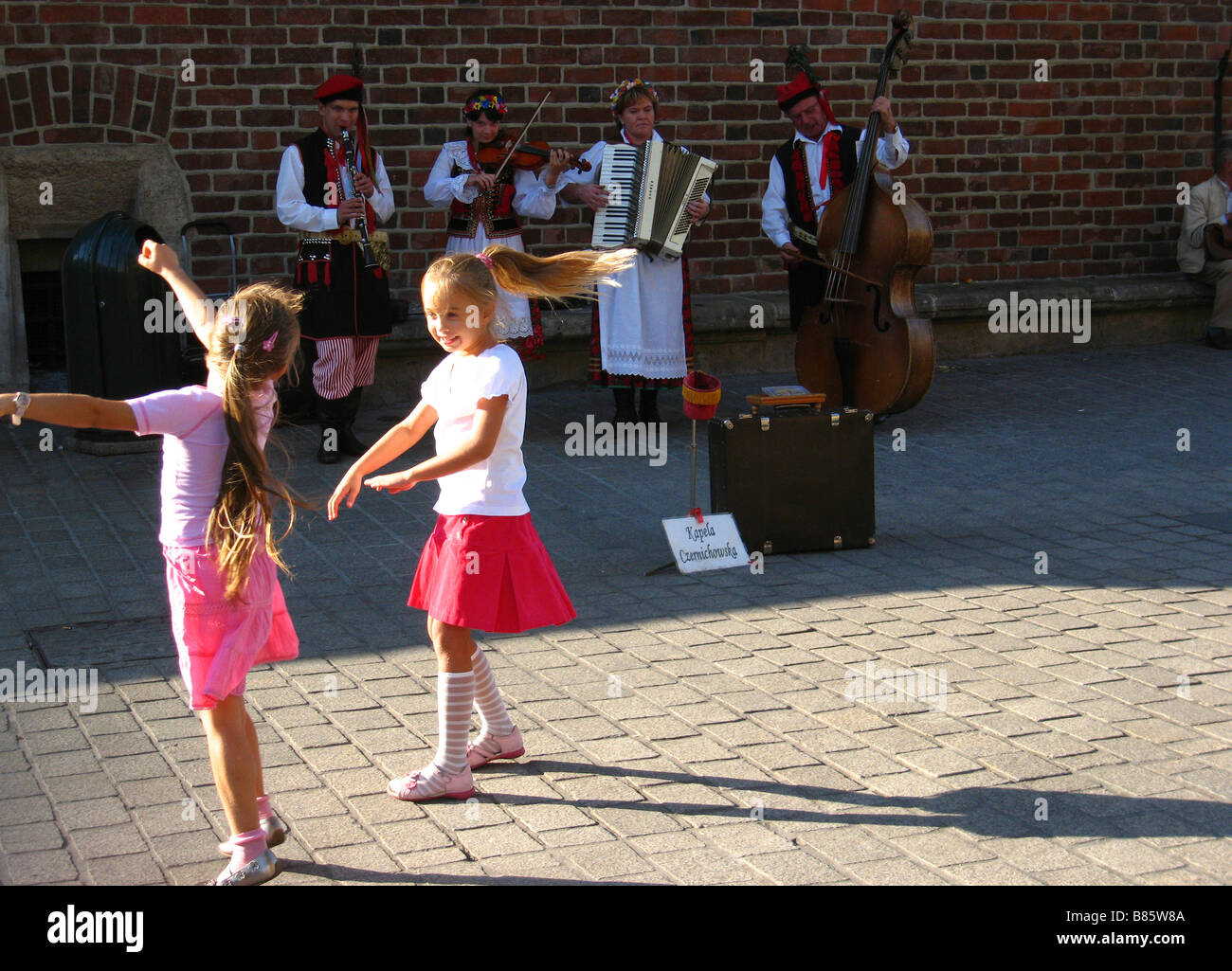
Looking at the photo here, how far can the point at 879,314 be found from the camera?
8.59 metres

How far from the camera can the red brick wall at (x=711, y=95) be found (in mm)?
9172

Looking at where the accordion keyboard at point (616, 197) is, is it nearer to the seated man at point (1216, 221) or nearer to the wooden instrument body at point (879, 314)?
the wooden instrument body at point (879, 314)

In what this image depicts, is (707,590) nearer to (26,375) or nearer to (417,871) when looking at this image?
(417,871)

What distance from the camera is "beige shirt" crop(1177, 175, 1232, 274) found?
11.8 metres

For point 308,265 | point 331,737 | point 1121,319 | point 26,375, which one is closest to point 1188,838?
point 331,737

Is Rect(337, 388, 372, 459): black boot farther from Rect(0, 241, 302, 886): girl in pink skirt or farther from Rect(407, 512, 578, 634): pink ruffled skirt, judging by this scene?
Rect(0, 241, 302, 886): girl in pink skirt

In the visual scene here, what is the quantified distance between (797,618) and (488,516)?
6.35 feet

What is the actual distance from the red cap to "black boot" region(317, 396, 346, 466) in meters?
1.62

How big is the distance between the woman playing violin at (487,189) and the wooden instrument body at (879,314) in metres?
1.64

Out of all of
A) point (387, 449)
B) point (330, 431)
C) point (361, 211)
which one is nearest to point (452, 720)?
point (387, 449)

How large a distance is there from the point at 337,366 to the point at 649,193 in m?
2.01

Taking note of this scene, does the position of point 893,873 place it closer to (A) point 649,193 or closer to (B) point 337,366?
(B) point 337,366

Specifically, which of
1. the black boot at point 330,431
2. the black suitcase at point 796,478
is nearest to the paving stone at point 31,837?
the black suitcase at point 796,478

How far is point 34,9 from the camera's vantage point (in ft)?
29.2
